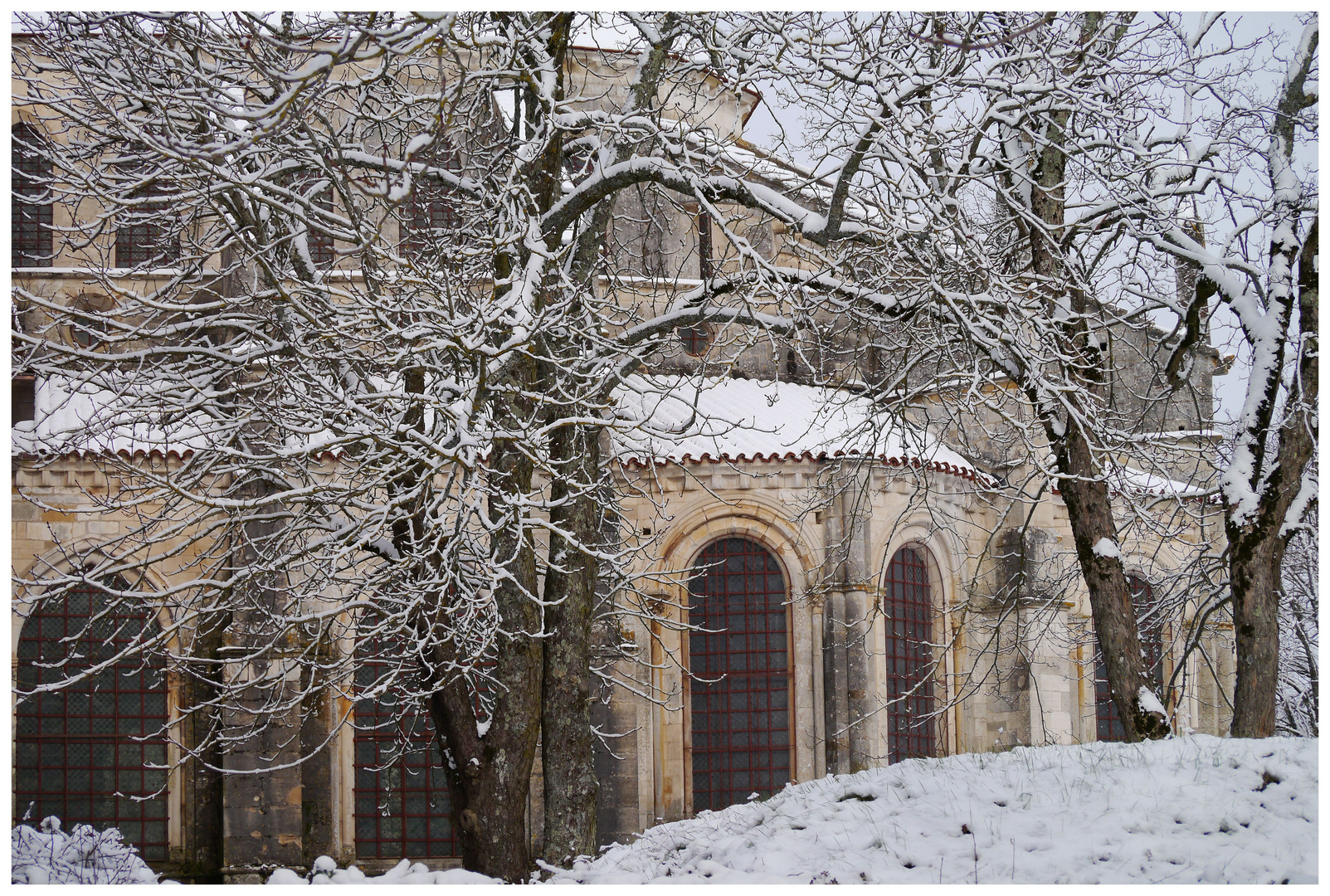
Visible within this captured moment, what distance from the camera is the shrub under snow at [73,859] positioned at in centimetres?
757

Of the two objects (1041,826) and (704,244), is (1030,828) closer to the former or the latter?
(1041,826)

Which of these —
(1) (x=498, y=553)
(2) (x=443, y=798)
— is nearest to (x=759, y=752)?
(2) (x=443, y=798)

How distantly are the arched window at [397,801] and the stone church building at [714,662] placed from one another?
0.03 m

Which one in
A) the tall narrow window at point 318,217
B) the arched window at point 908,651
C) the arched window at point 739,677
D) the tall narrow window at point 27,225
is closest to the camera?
the tall narrow window at point 318,217

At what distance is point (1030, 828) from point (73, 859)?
6898 mm

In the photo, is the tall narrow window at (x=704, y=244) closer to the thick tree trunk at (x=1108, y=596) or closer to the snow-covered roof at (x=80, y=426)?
the snow-covered roof at (x=80, y=426)

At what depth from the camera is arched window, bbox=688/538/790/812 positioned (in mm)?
13375

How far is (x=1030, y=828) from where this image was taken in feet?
19.6

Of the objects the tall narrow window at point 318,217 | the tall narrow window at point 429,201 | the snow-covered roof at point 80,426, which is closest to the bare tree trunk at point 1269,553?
the tall narrow window at point 429,201

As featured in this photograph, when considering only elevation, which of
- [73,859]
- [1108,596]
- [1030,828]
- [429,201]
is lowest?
[73,859]

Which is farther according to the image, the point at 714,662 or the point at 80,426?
the point at 714,662

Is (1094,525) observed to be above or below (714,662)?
above

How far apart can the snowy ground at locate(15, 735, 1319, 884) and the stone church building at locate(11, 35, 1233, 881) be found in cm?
456

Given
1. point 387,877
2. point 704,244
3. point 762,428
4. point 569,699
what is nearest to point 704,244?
point 704,244
